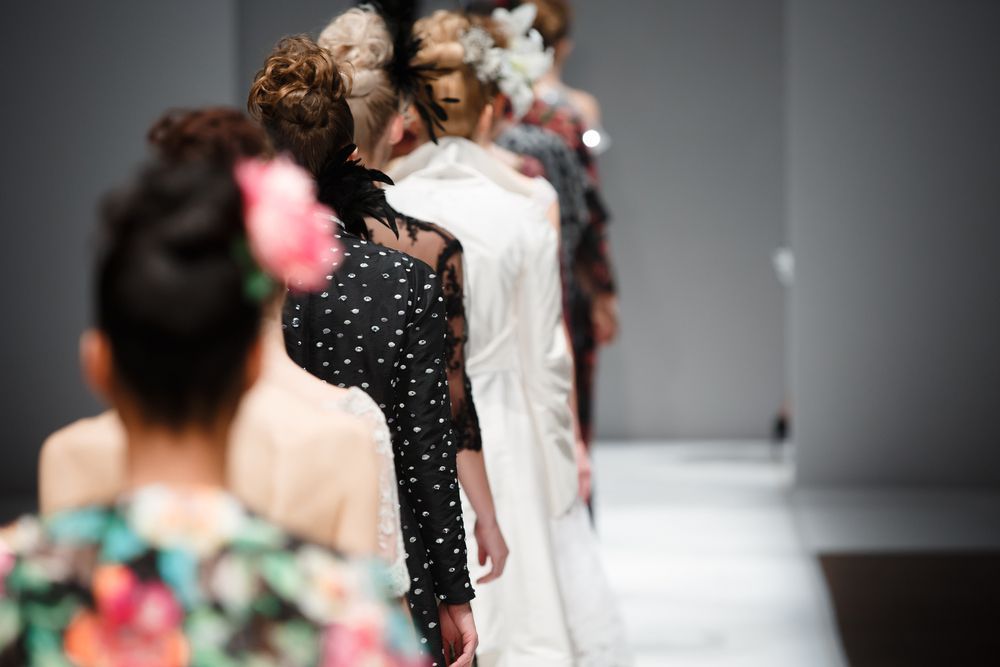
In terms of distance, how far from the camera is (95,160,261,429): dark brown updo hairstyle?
1095 mm

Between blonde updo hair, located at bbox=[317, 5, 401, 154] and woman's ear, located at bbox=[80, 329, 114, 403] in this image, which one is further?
blonde updo hair, located at bbox=[317, 5, 401, 154]

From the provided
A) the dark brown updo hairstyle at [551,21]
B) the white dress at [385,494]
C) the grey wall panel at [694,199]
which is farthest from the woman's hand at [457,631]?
the grey wall panel at [694,199]

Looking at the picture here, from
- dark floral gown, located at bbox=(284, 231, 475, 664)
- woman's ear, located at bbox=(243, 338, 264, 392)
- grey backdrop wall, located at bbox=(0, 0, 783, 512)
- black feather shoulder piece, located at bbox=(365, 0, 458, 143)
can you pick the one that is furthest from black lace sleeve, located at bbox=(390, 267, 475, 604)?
grey backdrop wall, located at bbox=(0, 0, 783, 512)

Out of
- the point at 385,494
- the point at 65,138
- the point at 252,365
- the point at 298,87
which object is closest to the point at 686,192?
the point at 65,138

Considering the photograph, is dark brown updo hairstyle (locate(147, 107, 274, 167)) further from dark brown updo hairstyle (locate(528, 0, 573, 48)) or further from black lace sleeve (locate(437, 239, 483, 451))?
dark brown updo hairstyle (locate(528, 0, 573, 48))

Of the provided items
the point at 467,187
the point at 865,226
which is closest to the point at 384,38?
the point at 467,187

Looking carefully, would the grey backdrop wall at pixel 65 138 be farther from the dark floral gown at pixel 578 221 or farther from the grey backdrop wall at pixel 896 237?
the grey backdrop wall at pixel 896 237

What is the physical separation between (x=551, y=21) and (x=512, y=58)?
1406 millimetres

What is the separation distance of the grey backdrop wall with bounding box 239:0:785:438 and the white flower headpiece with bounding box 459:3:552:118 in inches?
171

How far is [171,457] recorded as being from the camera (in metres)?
1.13

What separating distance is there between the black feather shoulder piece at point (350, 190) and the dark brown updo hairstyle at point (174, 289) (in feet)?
2.97

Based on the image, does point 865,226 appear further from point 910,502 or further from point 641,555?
point 641,555

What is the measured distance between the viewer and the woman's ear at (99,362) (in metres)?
1.12

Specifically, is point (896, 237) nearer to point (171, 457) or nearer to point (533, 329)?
point (533, 329)
